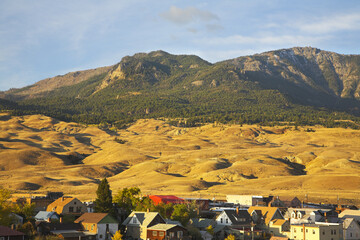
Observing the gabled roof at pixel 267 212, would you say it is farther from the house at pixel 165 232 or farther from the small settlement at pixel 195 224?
the house at pixel 165 232

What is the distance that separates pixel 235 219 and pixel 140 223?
14816 mm

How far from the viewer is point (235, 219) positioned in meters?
73.7

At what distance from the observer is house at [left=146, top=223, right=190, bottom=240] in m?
64.4

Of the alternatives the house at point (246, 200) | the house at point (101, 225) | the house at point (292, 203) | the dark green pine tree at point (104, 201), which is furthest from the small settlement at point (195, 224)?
the house at point (246, 200)

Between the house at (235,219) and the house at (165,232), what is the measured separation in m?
9.83

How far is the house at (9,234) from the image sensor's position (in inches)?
2178

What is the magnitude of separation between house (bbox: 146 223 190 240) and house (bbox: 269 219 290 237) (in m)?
14.4

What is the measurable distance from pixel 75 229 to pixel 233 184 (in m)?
89.4

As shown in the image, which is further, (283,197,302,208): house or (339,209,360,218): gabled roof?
(283,197,302,208): house

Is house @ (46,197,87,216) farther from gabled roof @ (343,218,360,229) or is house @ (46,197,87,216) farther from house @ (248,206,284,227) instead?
gabled roof @ (343,218,360,229)

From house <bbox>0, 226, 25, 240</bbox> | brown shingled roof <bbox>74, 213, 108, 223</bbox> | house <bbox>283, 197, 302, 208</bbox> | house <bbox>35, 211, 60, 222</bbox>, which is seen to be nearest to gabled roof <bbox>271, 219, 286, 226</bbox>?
house <bbox>283, 197, 302, 208</bbox>

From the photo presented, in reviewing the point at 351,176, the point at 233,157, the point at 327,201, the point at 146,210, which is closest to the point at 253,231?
the point at 146,210

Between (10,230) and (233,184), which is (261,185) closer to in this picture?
(233,184)

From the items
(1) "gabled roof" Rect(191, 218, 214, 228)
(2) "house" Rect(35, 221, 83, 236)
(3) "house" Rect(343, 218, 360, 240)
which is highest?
(2) "house" Rect(35, 221, 83, 236)
